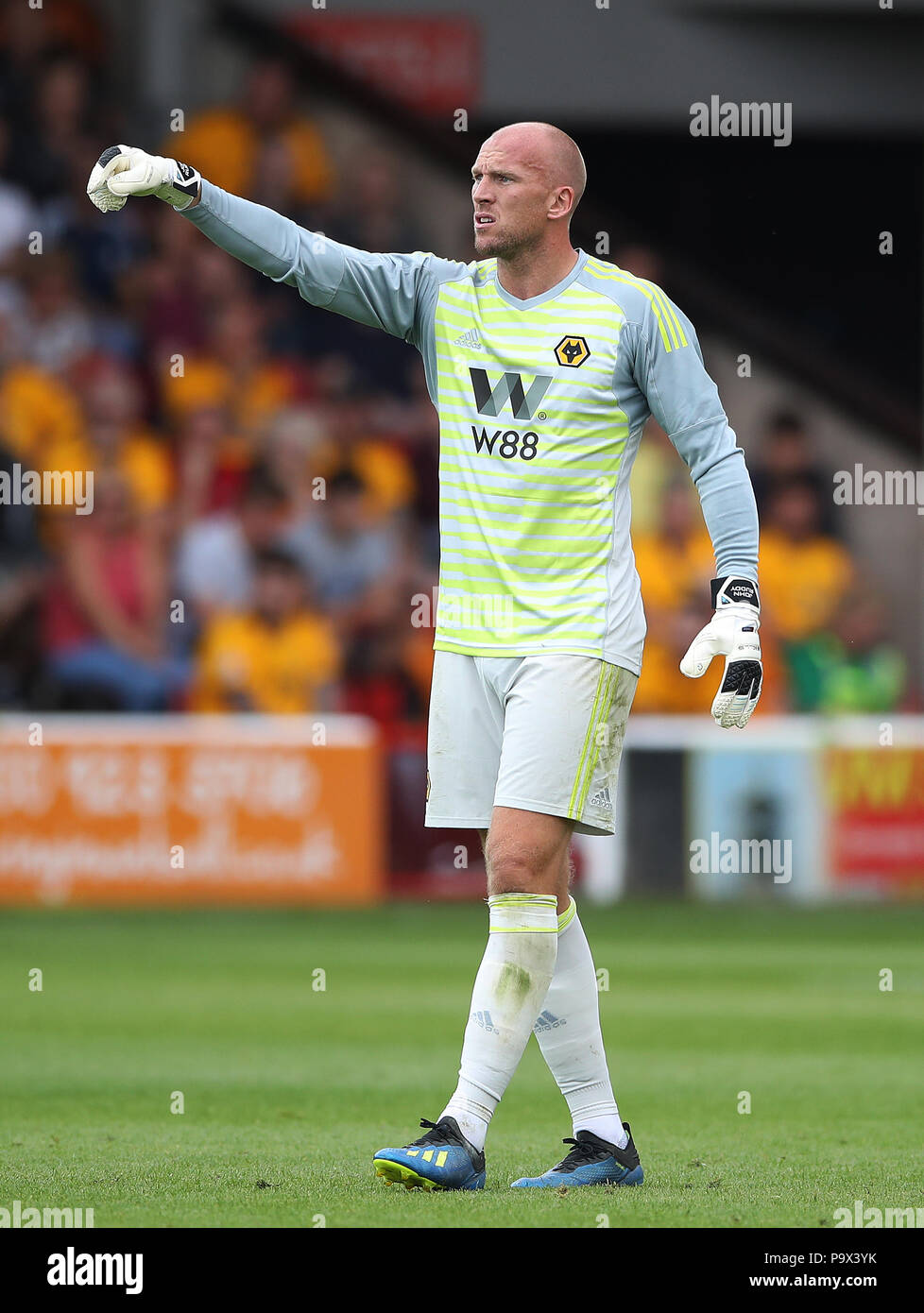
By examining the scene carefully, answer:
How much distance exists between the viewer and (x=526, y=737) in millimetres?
5836

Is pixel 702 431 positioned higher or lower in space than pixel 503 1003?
higher

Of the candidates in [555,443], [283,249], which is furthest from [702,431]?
[283,249]

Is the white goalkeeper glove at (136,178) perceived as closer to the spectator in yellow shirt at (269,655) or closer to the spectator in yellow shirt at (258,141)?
the spectator in yellow shirt at (269,655)

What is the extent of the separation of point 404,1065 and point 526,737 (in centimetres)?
314

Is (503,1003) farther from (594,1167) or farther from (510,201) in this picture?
(510,201)

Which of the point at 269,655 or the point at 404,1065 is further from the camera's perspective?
the point at 269,655

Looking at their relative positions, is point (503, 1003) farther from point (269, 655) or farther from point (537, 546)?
point (269, 655)

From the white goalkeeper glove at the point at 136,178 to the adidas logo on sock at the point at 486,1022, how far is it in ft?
7.13

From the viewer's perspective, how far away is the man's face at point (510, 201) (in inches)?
236

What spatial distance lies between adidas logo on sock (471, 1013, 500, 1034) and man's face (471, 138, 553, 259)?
1.92m
